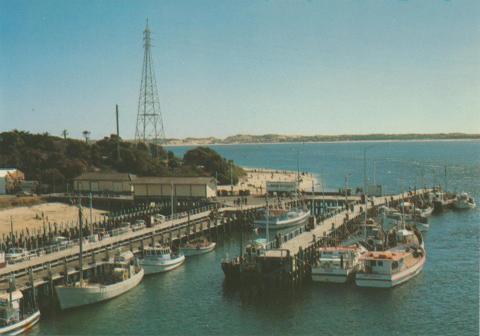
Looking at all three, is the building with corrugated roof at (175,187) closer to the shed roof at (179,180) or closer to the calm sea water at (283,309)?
the shed roof at (179,180)

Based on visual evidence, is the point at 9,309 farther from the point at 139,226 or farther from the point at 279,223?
the point at 279,223

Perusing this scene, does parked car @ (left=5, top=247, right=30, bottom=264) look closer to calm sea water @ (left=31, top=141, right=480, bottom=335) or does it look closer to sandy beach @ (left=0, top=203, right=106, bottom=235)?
calm sea water @ (left=31, top=141, right=480, bottom=335)

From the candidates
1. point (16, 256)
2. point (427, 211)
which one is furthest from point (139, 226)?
point (427, 211)

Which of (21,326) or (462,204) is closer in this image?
(21,326)

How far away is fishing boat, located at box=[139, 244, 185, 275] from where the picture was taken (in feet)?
170

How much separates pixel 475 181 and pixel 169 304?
117916 millimetres

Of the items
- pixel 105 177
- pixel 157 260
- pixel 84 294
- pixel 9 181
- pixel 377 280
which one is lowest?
pixel 377 280

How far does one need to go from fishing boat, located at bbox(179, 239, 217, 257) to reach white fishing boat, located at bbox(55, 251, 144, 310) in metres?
8.61

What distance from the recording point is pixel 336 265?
157 feet

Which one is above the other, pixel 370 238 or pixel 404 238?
pixel 404 238

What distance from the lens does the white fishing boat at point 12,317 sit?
3547cm

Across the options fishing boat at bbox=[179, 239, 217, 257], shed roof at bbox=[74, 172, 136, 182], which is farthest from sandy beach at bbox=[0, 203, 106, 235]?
fishing boat at bbox=[179, 239, 217, 257]

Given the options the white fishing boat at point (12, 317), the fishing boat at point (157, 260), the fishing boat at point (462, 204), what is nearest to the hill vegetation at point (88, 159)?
the fishing boat at point (462, 204)

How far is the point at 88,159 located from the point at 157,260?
79.0m
